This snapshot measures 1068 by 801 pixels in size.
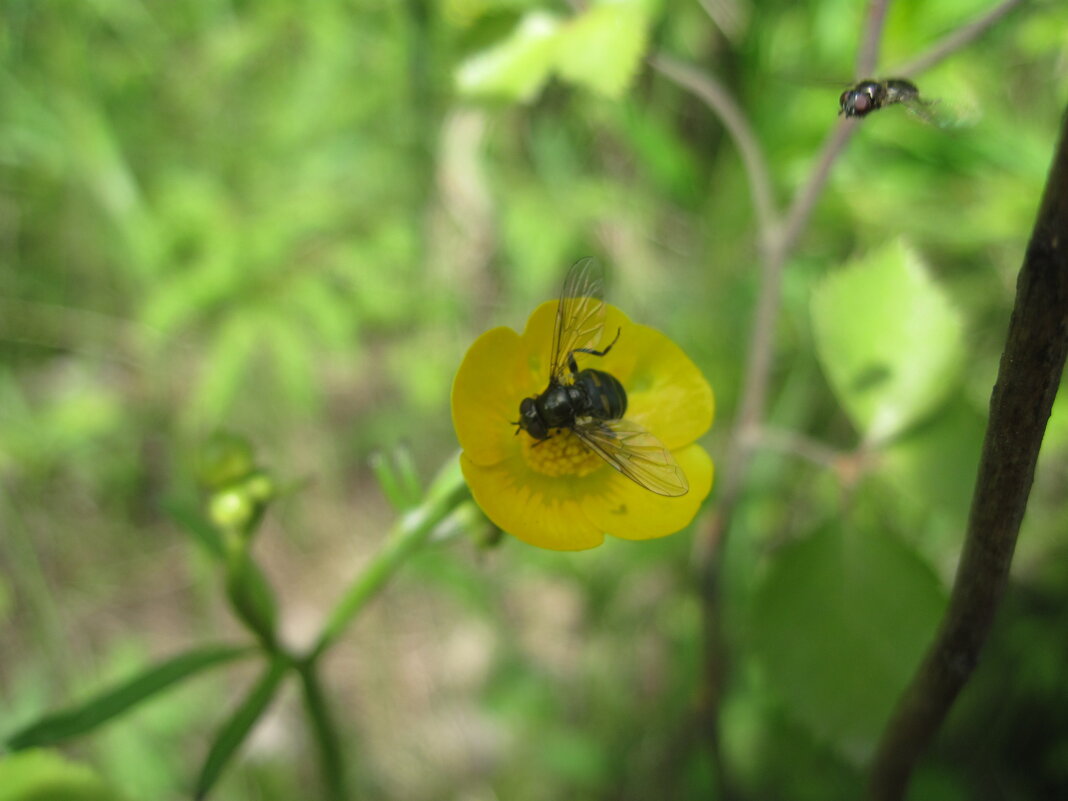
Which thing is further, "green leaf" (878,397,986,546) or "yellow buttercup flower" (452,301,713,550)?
"green leaf" (878,397,986,546)

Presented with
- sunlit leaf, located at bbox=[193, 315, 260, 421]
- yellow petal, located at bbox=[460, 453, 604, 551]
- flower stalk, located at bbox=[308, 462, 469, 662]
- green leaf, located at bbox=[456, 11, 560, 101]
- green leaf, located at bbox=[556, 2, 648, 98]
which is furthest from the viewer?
sunlit leaf, located at bbox=[193, 315, 260, 421]

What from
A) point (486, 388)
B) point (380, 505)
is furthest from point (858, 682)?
point (380, 505)

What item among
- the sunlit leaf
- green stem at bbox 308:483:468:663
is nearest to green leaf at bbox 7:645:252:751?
green stem at bbox 308:483:468:663

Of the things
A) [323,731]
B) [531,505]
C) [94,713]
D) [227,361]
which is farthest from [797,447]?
[227,361]

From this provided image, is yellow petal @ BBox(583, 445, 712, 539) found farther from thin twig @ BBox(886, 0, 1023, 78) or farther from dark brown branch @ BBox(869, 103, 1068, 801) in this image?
thin twig @ BBox(886, 0, 1023, 78)

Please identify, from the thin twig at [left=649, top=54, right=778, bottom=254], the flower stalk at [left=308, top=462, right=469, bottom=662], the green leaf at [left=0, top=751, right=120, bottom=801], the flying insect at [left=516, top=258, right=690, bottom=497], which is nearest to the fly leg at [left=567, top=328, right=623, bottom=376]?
the flying insect at [left=516, top=258, right=690, bottom=497]

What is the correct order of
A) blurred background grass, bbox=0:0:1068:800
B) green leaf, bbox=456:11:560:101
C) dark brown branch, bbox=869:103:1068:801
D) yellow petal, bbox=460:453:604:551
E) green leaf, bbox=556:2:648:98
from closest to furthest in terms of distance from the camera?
dark brown branch, bbox=869:103:1068:801 < yellow petal, bbox=460:453:604:551 < green leaf, bbox=556:2:648:98 < green leaf, bbox=456:11:560:101 < blurred background grass, bbox=0:0:1068:800

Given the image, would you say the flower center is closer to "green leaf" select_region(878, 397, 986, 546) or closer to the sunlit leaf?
"green leaf" select_region(878, 397, 986, 546)

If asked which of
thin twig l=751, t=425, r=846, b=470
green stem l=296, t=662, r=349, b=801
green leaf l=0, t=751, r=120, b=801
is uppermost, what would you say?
thin twig l=751, t=425, r=846, b=470

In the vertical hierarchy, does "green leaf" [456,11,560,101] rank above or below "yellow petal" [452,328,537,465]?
above

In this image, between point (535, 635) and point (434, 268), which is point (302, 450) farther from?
point (535, 635)
